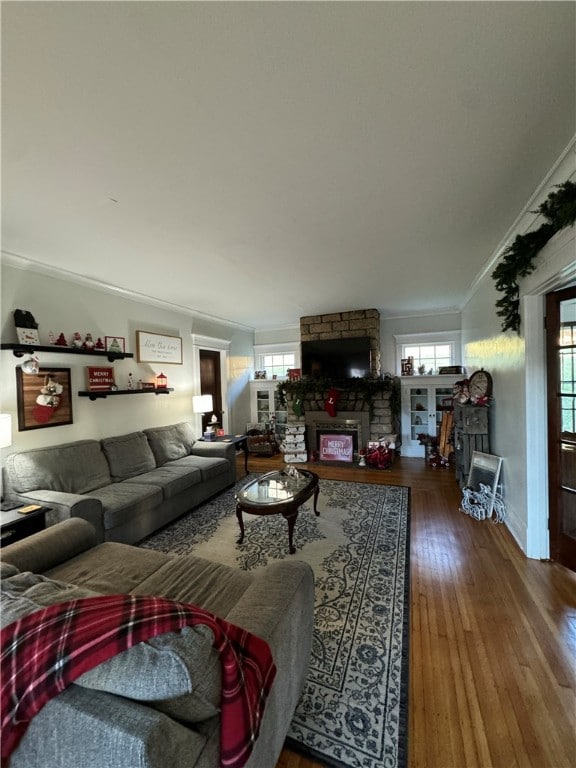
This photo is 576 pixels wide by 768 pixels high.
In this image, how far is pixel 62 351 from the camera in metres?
3.02

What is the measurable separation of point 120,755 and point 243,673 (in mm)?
323

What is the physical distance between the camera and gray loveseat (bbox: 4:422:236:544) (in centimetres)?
249

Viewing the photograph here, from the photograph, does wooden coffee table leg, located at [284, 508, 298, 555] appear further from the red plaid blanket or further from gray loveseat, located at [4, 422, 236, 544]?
the red plaid blanket

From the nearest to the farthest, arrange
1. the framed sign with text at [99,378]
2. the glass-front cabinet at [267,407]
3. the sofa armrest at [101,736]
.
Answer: the sofa armrest at [101,736] < the framed sign with text at [99,378] < the glass-front cabinet at [267,407]

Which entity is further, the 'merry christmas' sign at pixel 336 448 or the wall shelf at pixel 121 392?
the 'merry christmas' sign at pixel 336 448

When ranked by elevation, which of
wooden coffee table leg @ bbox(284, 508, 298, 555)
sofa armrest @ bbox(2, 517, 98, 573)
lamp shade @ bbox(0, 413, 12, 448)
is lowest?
wooden coffee table leg @ bbox(284, 508, 298, 555)

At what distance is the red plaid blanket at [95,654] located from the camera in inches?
27.9

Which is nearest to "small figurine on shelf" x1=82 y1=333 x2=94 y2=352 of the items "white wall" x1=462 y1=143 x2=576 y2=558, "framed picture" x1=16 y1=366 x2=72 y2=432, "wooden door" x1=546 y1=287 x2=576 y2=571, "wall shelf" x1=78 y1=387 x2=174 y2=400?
"framed picture" x1=16 y1=366 x2=72 y2=432

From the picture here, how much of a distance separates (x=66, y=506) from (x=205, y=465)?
5.01 feet

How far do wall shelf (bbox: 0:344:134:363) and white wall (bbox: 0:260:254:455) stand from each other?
83 mm

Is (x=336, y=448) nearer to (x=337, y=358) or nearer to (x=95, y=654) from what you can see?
(x=337, y=358)

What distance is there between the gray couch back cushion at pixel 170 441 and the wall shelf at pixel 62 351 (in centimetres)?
98

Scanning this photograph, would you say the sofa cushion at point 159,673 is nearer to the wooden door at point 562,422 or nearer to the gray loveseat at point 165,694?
the gray loveseat at point 165,694

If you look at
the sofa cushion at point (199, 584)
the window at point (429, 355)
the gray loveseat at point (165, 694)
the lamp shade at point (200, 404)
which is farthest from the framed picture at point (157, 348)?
the window at point (429, 355)
